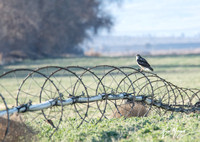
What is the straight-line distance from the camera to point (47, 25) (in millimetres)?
51875

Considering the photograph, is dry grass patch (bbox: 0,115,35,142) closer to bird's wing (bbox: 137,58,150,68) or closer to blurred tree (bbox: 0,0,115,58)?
bird's wing (bbox: 137,58,150,68)

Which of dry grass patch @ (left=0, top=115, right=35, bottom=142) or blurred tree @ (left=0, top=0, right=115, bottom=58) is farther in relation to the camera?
blurred tree @ (left=0, top=0, right=115, bottom=58)

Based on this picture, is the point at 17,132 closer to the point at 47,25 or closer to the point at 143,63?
the point at 143,63

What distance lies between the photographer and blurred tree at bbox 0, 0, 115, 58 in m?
44.5

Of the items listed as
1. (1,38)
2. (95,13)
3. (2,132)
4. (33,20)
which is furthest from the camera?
(95,13)

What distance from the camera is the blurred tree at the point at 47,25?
44.5m

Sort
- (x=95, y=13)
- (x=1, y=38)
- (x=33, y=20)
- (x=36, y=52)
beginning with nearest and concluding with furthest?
(x=1, y=38)
(x=33, y=20)
(x=36, y=52)
(x=95, y=13)

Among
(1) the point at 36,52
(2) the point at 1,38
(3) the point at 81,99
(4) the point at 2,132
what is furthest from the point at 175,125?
(1) the point at 36,52

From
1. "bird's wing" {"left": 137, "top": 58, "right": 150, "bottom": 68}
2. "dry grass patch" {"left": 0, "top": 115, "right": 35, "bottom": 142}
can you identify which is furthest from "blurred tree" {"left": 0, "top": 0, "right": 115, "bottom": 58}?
"dry grass patch" {"left": 0, "top": 115, "right": 35, "bottom": 142}

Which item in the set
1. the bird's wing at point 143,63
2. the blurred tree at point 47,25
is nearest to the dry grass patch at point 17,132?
the bird's wing at point 143,63

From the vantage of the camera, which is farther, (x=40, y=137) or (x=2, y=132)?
(x=40, y=137)

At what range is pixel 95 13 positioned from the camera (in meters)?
62.2

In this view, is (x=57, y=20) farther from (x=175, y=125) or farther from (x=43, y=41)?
(x=175, y=125)

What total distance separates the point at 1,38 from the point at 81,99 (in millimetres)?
36245
